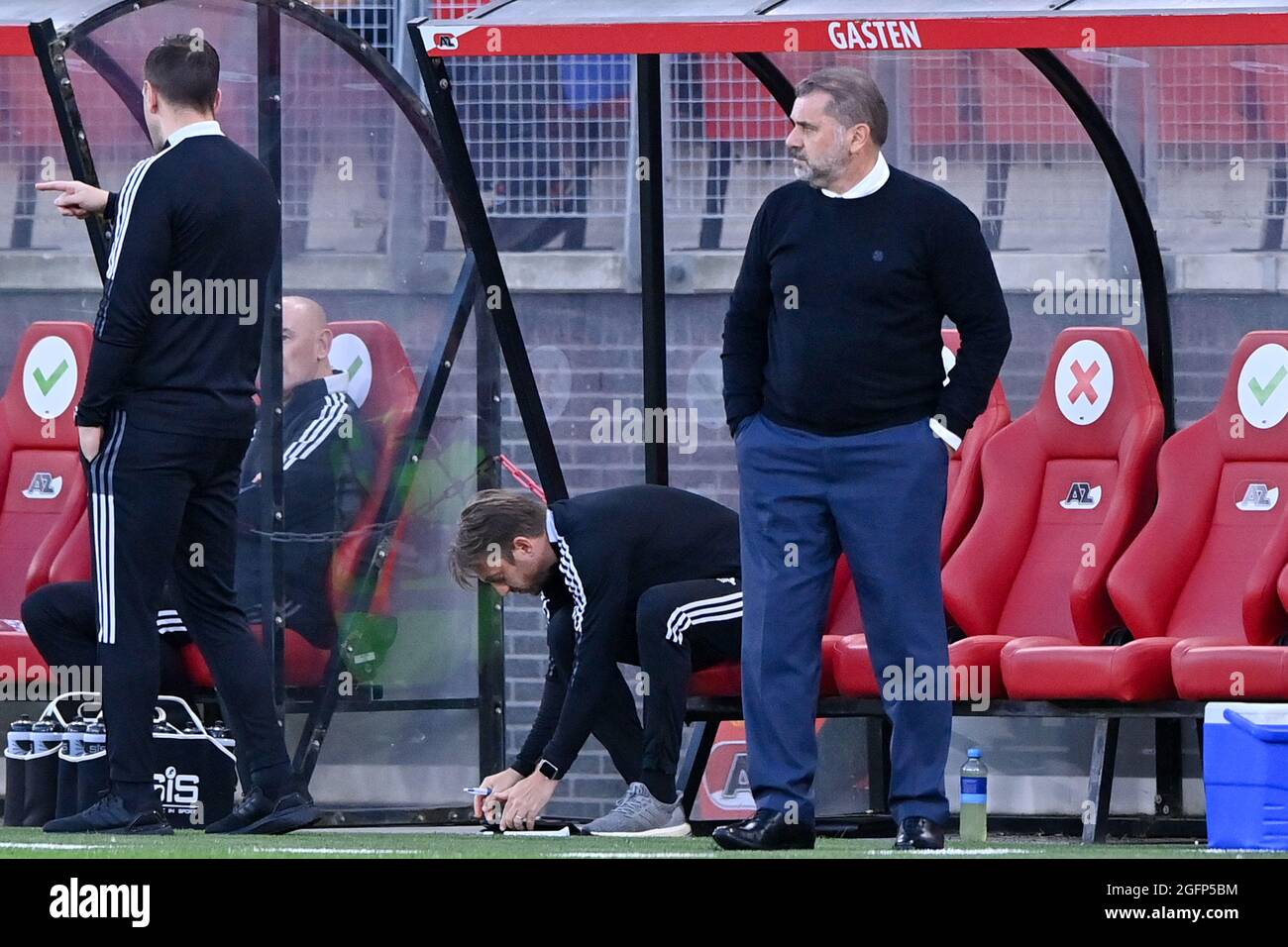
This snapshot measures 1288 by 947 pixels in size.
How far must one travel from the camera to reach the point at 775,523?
548 cm

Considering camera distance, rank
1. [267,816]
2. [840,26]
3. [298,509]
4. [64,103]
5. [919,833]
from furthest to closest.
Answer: [298,509] → [64,103] → [840,26] → [267,816] → [919,833]

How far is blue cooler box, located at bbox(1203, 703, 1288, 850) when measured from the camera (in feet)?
19.2

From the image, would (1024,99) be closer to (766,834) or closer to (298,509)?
(298,509)

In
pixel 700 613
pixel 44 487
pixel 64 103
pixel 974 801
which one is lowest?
pixel 974 801

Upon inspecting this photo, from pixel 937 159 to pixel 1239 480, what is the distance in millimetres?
1512

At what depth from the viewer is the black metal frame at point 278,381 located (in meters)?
7.01

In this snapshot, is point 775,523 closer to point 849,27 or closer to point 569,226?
point 849,27

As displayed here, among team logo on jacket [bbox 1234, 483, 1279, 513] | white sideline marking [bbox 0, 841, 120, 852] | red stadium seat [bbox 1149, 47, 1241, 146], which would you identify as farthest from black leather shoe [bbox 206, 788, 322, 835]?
red stadium seat [bbox 1149, 47, 1241, 146]

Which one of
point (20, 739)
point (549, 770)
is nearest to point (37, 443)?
point (20, 739)

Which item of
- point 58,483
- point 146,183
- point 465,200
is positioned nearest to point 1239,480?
A: point 465,200

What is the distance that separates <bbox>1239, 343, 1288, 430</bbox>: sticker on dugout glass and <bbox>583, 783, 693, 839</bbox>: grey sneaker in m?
2.04

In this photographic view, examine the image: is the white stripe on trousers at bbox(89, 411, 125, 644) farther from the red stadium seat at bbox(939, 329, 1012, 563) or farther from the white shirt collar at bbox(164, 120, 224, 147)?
the red stadium seat at bbox(939, 329, 1012, 563)

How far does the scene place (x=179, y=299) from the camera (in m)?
6.05

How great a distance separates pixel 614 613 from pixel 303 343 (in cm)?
145
